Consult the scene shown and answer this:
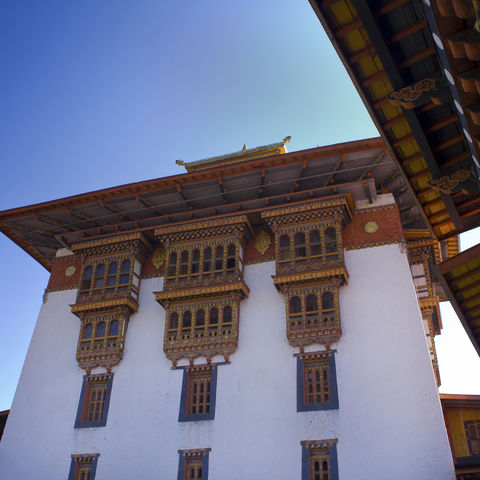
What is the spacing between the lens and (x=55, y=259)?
917 inches

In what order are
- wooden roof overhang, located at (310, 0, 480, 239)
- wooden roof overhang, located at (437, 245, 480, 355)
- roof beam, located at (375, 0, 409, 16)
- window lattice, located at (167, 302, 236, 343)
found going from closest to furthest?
wooden roof overhang, located at (310, 0, 480, 239)
roof beam, located at (375, 0, 409, 16)
wooden roof overhang, located at (437, 245, 480, 355)
window lattice, located at (167, 302, 236, 343)

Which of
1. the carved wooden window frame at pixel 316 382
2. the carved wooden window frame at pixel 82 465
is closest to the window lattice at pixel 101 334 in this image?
the carved wooden window frame at pixel 82 465

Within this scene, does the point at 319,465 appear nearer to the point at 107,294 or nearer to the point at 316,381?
the point at 316,381

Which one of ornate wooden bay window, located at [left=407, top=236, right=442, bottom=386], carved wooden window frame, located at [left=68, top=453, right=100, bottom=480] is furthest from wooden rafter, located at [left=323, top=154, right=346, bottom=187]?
carved wooden window frame, located at [left=68, top=453, right=100, bottom=480]

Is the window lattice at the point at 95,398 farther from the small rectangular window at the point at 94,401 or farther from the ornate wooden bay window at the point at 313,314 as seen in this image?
the ornate wooden bay window at the point at 313,314

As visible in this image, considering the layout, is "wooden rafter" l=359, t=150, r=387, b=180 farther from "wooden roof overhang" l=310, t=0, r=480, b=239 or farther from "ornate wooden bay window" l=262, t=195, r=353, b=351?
"wooden roof overhang" l=310, t=0, r=480, b=239

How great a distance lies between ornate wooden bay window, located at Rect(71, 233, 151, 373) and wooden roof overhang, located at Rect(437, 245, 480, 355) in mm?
12901

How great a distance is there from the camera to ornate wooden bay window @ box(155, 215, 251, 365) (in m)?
18.5

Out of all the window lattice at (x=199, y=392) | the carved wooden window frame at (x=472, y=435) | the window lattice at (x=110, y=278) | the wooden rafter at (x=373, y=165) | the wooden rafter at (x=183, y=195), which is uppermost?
the wooden rafter at (x=373, y=165)

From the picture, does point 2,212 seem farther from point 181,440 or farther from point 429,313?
point 429,313

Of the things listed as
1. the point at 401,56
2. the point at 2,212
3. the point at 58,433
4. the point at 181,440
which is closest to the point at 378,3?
the point at 401,56

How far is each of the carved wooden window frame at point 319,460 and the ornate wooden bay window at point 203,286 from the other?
4127mm

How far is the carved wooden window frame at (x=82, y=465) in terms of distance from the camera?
58.2 feet

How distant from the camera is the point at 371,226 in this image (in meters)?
19.1
